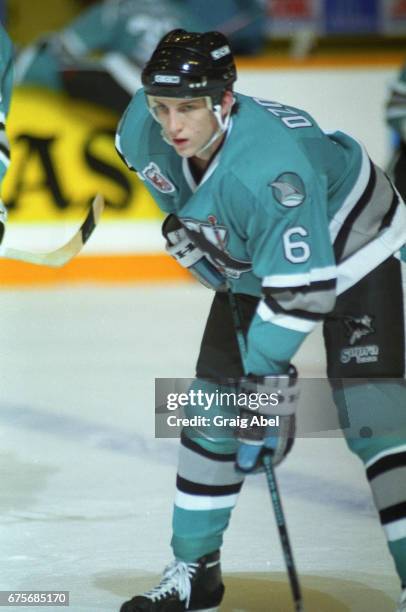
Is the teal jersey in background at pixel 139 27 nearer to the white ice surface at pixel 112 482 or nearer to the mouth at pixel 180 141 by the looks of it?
the white ice surface at pixel 112 482

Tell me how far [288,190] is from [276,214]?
0.04 m

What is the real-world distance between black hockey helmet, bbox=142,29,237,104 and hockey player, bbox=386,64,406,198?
6.59ft

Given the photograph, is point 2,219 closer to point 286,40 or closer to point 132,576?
point 132,576

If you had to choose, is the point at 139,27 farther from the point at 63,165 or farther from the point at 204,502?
the point at 204,502

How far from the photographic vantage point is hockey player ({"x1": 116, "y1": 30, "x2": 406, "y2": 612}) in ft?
7.04

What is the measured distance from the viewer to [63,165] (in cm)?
600

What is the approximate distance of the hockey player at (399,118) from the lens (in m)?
4.18

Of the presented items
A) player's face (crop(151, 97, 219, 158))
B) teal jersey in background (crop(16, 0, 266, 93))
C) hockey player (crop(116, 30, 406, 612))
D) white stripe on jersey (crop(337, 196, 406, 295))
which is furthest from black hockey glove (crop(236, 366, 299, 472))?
teal jersey in background (crop(16, 0, 266, 93))

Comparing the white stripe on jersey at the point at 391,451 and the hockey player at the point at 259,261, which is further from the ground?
the hockey player at the point at 259,261

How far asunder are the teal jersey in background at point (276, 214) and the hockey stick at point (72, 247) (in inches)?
16.9

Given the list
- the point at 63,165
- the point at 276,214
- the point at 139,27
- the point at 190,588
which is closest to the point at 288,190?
the point at 276,214

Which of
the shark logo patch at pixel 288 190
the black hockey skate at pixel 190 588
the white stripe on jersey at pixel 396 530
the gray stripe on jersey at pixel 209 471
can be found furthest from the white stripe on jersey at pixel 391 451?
the shark logo patch at pixel 288 190

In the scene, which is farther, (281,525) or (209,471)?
(209,471)

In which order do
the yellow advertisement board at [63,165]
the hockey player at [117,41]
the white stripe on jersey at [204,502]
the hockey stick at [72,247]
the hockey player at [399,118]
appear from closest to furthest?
the white stripe on jersey at [204,502] < the hockey stick at [72,247] < the hockey player at [399,118] < the yellow advertisement board at [63,165] < the hockey player at [117,41]
